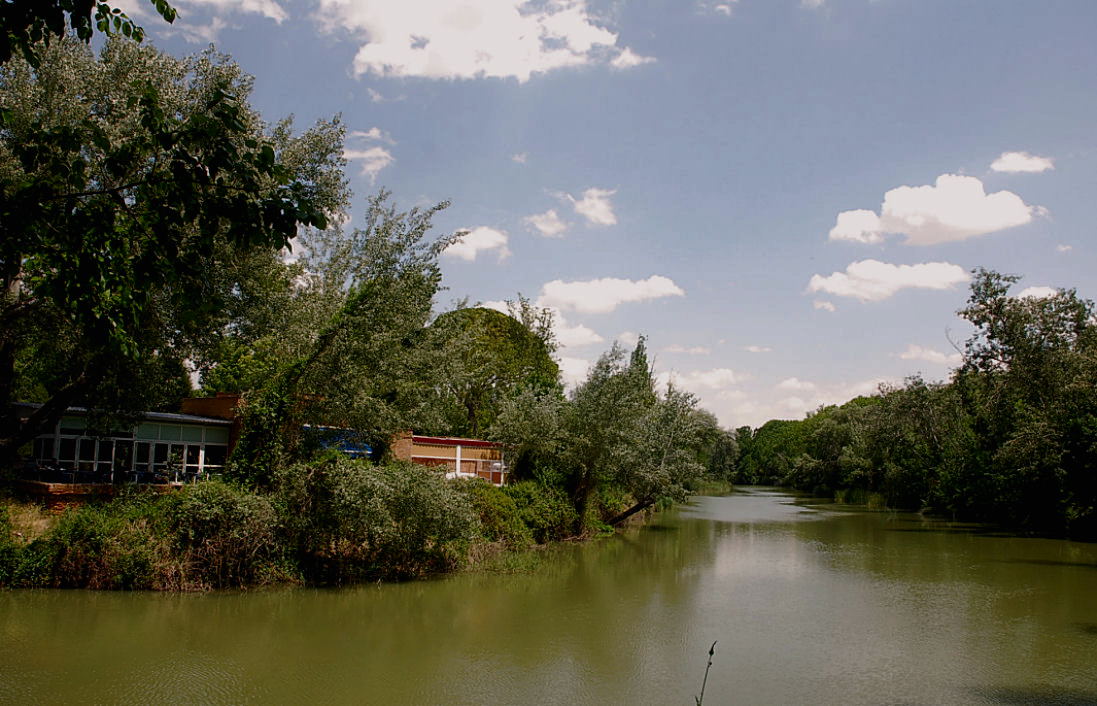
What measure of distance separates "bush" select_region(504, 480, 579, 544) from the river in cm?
346

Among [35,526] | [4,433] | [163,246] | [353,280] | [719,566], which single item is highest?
[353,280]

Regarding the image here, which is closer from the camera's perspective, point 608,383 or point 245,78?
point 245,78

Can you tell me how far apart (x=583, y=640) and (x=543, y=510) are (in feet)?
35.6

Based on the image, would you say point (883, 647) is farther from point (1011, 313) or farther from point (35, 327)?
point (1011, 313)

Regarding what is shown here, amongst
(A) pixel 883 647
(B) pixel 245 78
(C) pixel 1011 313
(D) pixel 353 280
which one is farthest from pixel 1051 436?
(B) pixel 245 78

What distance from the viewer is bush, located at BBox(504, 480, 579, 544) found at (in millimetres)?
21734

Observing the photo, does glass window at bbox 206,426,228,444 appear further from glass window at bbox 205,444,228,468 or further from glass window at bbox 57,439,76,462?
glass window at bbox 57,439,76,462

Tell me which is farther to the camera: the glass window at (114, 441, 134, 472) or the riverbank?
the glass window at (114, 441, 134, 472)

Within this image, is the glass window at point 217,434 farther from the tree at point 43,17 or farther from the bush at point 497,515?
the tree at point 43,17

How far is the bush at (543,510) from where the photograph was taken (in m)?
21.7

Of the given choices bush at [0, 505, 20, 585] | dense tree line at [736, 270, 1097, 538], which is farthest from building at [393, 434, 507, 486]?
dense tree line at [736, 270, 1097, 538]

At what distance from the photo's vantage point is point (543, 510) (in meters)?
22.4

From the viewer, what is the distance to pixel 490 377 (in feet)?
110

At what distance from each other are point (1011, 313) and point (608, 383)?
15.9 metres
